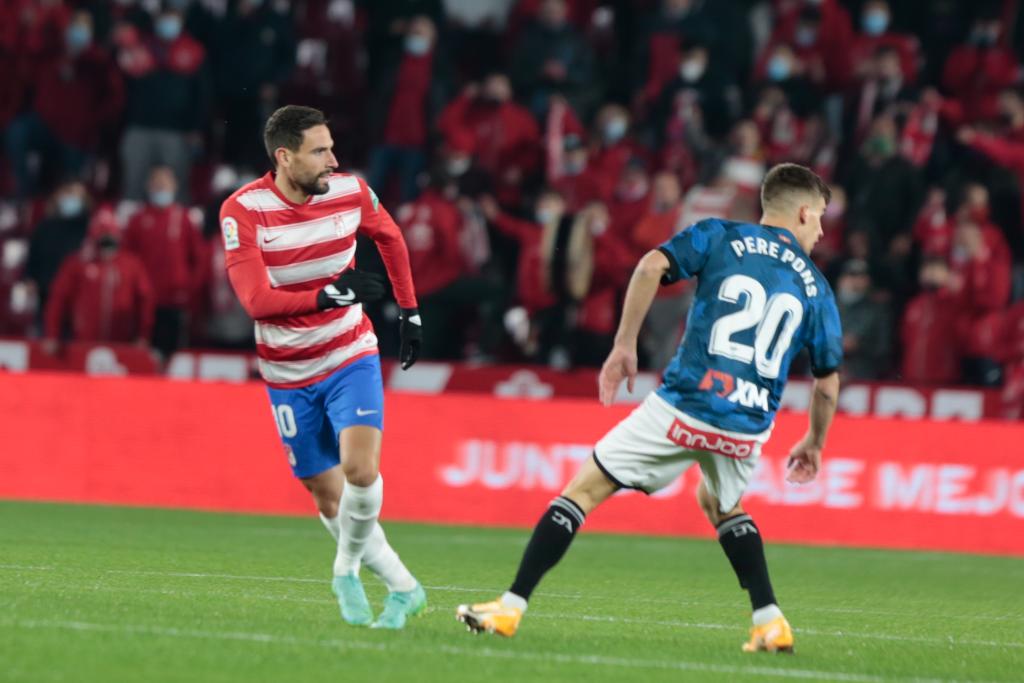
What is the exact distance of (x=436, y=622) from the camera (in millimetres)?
8250

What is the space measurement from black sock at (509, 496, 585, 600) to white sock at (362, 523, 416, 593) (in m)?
0.73

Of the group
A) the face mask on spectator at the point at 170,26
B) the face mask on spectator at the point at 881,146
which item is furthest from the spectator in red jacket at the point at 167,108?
the face mask on spectator at the point at 881,146

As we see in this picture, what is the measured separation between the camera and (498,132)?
19359 mm

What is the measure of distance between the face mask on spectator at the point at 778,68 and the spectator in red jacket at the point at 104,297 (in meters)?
6.72

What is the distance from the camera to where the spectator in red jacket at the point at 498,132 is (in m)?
19.3

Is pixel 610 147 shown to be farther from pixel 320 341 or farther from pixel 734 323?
pixel 734 323

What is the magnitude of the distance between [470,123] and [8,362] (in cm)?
524

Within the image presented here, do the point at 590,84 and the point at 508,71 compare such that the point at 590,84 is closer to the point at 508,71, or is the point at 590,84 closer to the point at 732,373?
the point at 508,71

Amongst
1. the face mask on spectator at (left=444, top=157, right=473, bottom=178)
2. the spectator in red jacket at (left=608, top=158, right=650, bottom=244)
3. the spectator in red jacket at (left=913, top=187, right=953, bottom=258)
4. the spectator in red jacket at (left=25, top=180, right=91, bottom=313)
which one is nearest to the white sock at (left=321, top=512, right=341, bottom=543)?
the spectator in red jacket at (left=608, top=158, right=650, bottom=244)

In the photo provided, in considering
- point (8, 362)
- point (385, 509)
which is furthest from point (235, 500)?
point (8, 362)

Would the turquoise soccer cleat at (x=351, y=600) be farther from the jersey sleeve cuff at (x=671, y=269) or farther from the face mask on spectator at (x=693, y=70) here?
the face mask on spectator at (x=693, y=70)

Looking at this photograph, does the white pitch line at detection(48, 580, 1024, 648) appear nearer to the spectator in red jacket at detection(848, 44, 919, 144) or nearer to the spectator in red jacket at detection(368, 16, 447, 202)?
the spectator in red jacket at detection(848, 44, 919, 144)

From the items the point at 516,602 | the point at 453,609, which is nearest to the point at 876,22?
the point at 453,609

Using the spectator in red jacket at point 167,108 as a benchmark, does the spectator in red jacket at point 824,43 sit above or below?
above
